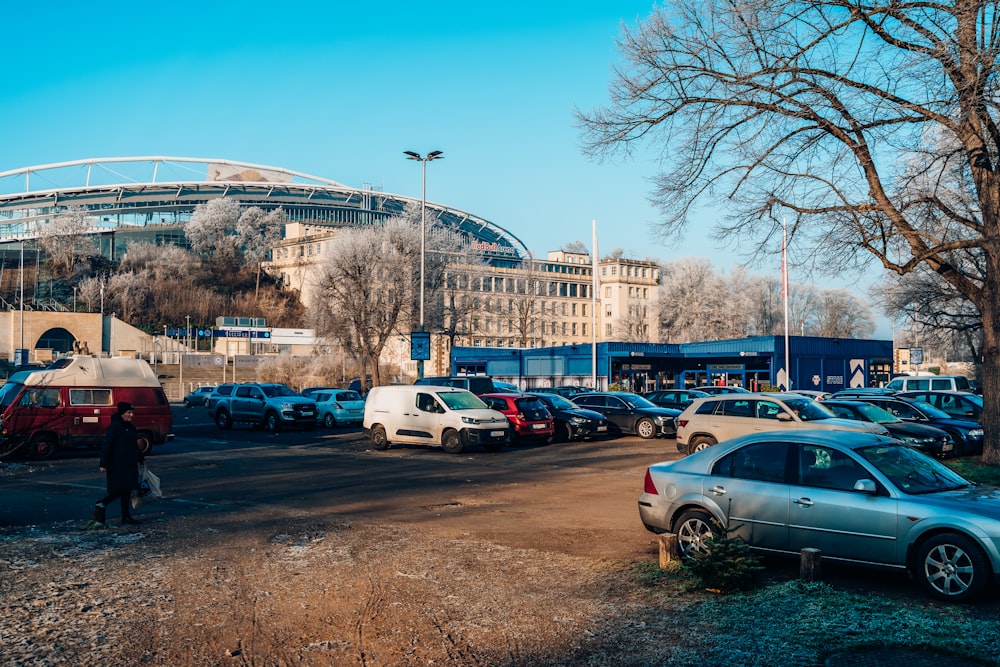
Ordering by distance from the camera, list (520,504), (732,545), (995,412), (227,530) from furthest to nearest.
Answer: (995,412) < (520,504) < (227,530) < (732,545)

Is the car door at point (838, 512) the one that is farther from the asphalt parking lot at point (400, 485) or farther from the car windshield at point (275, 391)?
the car windshield at point (275, 391)

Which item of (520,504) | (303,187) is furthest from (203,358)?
(520,504)

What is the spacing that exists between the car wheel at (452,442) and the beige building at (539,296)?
45.9m

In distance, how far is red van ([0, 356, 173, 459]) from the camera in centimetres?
2220

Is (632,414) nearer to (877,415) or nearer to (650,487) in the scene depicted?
(877,415)

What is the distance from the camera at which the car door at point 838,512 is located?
7.90 m

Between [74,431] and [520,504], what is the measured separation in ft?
47.9

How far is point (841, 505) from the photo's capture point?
8.16 metres

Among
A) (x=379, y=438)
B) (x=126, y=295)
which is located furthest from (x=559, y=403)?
(x=126, y=295)

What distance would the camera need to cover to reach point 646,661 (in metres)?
6.10

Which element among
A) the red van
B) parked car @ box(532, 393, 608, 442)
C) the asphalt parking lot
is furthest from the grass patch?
the red van

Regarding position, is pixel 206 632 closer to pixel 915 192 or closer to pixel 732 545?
pixel 732 545

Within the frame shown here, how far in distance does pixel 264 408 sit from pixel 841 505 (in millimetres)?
27675

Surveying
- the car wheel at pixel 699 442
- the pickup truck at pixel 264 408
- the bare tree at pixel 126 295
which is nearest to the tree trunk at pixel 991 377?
the car wheel at pixel 699 442
